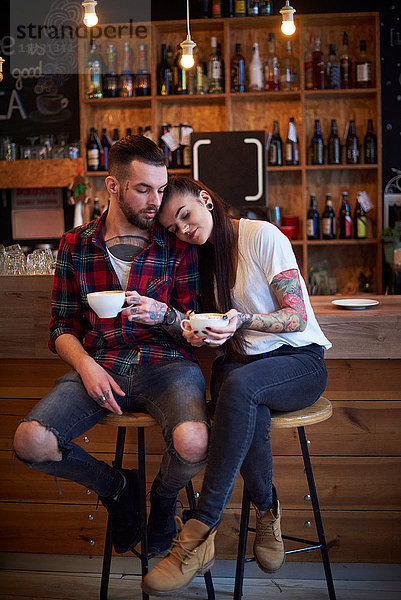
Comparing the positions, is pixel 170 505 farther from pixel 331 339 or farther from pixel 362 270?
pixel 362 270

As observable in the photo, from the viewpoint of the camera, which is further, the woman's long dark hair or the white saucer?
the white saucer

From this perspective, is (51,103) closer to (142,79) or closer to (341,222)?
(142,79)

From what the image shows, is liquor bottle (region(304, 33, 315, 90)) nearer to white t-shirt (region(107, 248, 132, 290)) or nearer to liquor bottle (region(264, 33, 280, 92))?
liquor bottle (region(264, 33, 280, 92))

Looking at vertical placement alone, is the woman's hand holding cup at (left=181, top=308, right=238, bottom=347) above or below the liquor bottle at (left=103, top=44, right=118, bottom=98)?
below

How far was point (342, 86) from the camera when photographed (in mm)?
4633

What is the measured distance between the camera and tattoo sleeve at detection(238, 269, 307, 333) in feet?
6.07

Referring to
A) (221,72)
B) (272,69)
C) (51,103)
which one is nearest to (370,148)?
(272,69)

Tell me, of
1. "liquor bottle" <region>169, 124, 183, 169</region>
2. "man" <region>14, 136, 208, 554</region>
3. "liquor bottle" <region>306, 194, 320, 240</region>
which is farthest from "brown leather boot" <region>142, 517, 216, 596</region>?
"liquor bottle" <region>169, 124, 183, 169</region>

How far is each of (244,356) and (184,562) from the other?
0.61m

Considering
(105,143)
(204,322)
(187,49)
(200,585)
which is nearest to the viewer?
(204,322)

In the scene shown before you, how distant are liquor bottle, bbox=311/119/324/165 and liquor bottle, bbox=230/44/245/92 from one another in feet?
1.97

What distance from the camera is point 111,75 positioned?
186 inches

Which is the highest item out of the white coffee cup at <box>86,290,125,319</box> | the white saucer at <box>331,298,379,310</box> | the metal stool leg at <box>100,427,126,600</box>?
the white coffee cup at <box>86,290,125,319</box>

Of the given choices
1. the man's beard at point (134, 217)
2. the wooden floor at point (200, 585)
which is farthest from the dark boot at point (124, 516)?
the man's beard at point (134, 217)
